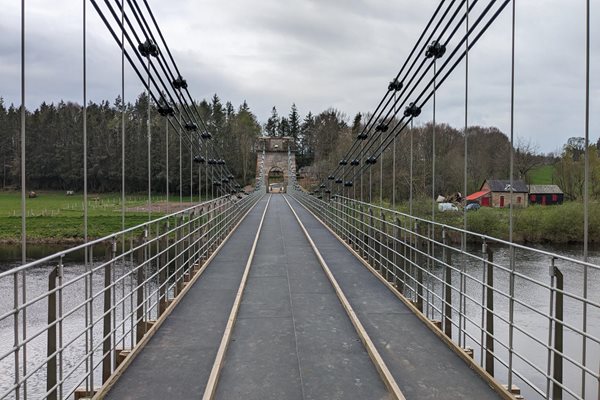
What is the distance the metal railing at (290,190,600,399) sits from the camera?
8.88 ft

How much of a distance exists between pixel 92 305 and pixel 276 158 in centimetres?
7484

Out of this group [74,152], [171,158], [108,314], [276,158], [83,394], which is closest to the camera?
[83,394]

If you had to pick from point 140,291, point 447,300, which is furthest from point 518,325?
point 140,291

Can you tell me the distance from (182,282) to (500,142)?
9702 mm

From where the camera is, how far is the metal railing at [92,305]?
2480 mm

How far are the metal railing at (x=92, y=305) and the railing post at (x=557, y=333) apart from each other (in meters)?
2.44

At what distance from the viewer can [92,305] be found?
137 inches

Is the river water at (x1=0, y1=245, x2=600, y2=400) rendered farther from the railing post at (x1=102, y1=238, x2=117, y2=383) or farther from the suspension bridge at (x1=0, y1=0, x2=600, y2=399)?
the railing post at (x1=102, y1=238, x2=117, y2=383)

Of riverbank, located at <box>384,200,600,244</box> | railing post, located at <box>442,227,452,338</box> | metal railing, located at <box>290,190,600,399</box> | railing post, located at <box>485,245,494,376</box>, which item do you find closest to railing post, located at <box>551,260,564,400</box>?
metal railing, located at <box>290,190,600,399</box>

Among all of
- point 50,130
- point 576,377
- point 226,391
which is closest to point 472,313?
point 576,377

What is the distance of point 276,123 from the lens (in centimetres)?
9556

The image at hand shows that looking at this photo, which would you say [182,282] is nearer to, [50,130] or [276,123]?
[50,130]

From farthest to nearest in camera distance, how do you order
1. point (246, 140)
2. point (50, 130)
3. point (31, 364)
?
point (246, 140) < point (50, 130) < point (31, 364)

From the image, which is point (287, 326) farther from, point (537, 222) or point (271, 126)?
point (271, 126)
